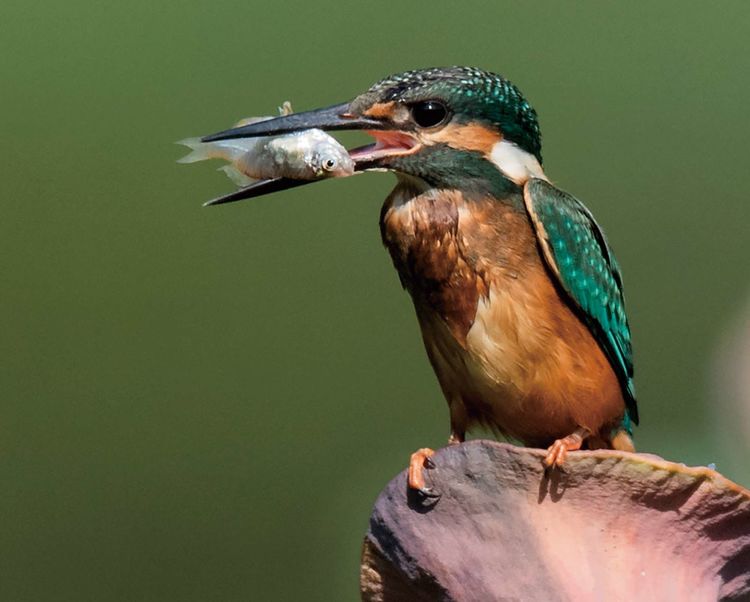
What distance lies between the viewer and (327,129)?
5.45 ft

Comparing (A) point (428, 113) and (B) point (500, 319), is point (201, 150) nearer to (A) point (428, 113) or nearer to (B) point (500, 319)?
(A) point (428, 113)

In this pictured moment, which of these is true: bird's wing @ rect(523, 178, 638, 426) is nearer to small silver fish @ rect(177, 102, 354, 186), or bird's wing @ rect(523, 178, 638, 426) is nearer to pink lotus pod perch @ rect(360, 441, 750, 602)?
small silver fish @ rect(177, 102, 354, 186)

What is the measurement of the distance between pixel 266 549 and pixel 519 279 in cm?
115

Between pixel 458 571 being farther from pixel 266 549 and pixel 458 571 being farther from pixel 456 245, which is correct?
pixel 266 549

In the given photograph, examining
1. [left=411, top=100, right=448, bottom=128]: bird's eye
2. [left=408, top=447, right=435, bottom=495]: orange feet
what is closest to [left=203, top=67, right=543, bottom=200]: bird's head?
[left=411, top=100, right=448, bottom=128]: bird's eye

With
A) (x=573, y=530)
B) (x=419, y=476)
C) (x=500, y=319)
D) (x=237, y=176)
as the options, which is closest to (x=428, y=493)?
(x=419, y=476)

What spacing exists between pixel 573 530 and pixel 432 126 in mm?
593

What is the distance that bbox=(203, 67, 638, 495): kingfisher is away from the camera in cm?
166

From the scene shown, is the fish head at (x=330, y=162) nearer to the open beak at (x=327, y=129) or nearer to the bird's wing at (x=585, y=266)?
the open beak at (x=327, y=129)

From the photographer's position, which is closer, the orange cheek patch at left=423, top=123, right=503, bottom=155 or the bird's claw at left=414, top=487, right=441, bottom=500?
the bird's claw at left=414, top=487, right=441, bottom=500

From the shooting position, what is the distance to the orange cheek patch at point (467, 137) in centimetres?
167

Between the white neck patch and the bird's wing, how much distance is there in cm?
2

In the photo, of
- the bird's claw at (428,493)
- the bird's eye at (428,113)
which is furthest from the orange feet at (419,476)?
the bird's eye at (428,113)

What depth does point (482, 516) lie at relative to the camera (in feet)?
4.06
